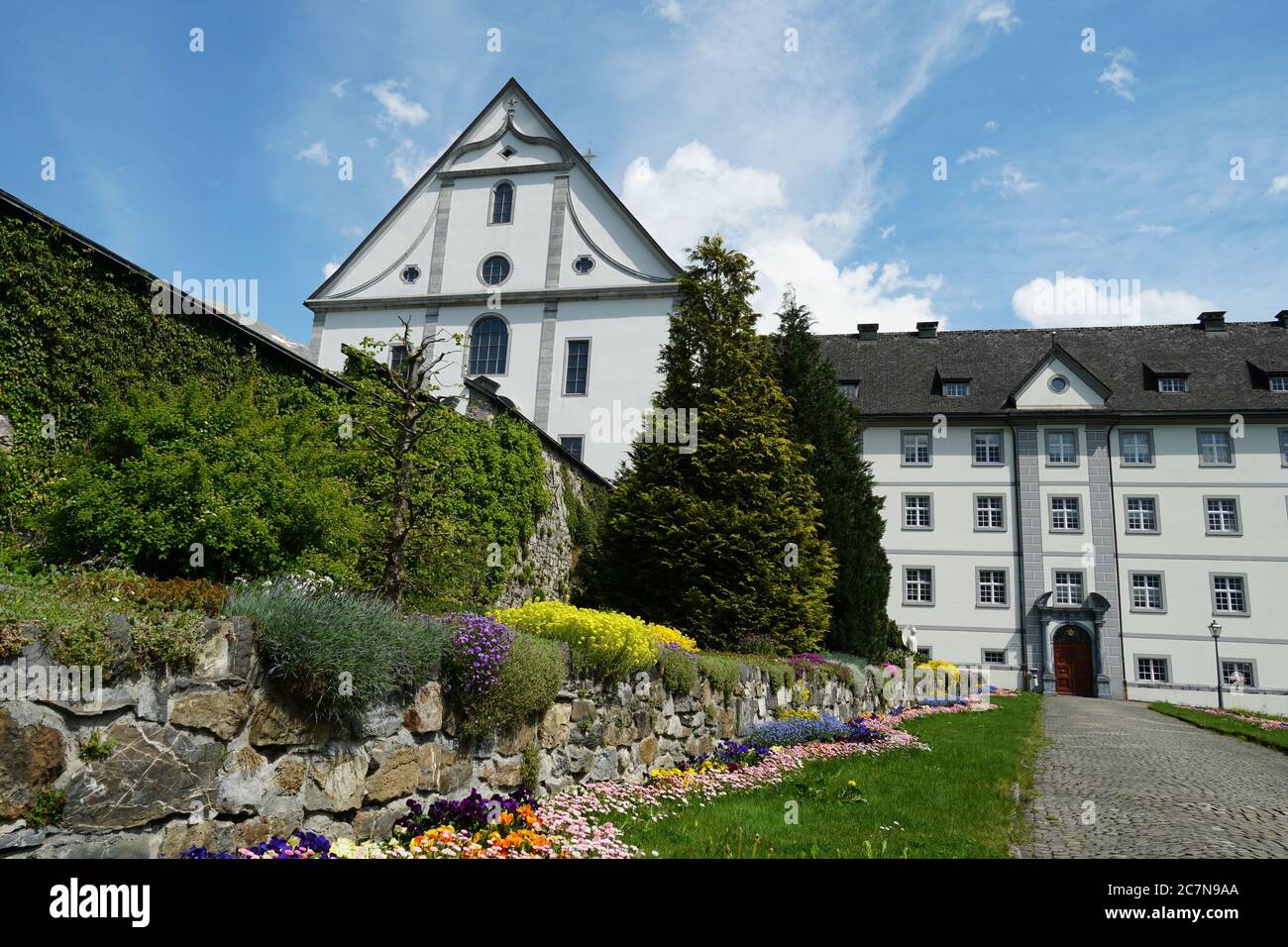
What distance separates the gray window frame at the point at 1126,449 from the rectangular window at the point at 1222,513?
236 centimetres

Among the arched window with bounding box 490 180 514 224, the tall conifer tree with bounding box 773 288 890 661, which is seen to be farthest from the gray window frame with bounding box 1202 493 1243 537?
the arched window with bounding box 490 180 514 224

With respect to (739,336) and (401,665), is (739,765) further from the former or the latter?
(739,336)

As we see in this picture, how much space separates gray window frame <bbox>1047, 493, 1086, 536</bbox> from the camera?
32688 mm

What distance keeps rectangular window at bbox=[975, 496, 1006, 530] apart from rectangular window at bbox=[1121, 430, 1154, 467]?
202 inches

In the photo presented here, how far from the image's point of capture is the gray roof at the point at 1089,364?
33562 mm

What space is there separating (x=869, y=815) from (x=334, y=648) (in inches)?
183

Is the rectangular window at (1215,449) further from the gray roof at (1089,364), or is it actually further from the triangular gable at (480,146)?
Result: the triangular gable at (480,146)

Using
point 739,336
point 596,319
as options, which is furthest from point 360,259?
point 739,336

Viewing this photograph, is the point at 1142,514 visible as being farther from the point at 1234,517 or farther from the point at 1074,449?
the point at 1074,449

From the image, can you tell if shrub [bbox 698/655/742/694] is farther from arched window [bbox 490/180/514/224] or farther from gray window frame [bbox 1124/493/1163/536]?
gray window frame [bbox 1124/493/1163/536]

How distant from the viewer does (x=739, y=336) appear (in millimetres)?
16609

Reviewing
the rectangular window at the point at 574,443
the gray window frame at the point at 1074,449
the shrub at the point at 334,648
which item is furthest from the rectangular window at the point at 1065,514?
the shrub at the point at 334,648

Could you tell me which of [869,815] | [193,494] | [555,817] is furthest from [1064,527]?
[193,494]

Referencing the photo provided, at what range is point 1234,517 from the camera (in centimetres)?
3191
